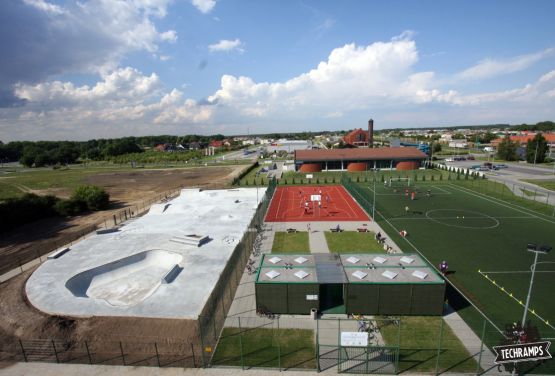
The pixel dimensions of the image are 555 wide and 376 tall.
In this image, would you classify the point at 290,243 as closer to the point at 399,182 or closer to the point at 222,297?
the point at 222,297

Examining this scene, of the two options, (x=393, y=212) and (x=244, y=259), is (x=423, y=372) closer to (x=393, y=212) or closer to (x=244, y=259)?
(x=244, y=259)

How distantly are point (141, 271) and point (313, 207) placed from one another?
26844 mm

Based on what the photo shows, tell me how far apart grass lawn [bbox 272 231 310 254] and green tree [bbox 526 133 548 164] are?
301ft

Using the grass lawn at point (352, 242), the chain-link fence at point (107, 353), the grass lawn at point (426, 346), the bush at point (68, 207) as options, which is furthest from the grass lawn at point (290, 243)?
the bush at point (68, 207)

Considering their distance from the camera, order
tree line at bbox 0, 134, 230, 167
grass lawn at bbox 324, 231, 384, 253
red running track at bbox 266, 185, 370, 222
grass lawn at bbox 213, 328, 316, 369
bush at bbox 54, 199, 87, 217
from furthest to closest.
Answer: tree line at bbox 0, 134, 230, 167, bush at bbox 54, 199, 87, 217, red running track at bbox 266, 185, 370, 222, grass lawn at bbox 324, 231, 384, 253, grass lawn at bbox 213, 328, 316, 369

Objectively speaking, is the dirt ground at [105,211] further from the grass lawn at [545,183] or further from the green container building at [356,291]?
the grass lawn at [545,183]

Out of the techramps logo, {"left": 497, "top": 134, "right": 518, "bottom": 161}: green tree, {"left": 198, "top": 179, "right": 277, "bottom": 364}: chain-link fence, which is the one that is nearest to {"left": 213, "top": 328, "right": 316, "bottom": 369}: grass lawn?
{"left": 198, "top": 179, "right": 277, "bottom": 364}: chain-link fence

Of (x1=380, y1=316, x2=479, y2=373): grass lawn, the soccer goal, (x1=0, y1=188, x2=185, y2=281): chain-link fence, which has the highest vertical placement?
the soccer goal

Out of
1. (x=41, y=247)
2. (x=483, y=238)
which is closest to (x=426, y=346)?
(x=483, y=238)

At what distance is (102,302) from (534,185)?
246ft

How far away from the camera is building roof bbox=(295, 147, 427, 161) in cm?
8061

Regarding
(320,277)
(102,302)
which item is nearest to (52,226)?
(102,302)

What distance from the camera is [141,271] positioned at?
27.1 metres

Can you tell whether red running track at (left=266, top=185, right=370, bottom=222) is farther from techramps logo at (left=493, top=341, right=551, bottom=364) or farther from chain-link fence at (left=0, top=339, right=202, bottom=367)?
techramps logo at (left=493, top=341, right=551, bottom=364)
